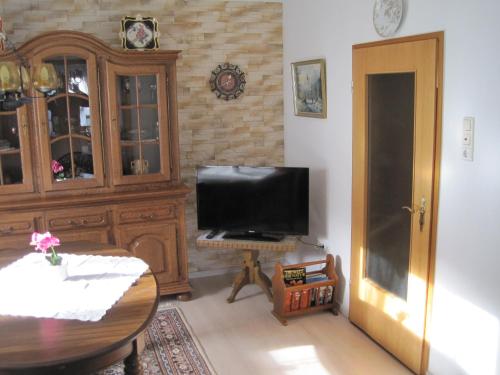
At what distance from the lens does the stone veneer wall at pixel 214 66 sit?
4.05m

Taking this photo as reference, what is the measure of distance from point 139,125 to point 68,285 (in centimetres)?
175

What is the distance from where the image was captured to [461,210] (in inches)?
102

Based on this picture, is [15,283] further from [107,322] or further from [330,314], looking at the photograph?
[330,314]

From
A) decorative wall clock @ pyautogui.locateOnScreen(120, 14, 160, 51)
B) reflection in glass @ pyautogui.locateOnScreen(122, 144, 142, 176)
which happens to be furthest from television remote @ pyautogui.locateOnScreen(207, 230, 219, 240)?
decorative wall clock @ pyautogui.locateOnScreen(120, 14, 160, 51)

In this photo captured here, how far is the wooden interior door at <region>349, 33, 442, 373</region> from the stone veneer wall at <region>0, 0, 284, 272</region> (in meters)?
1.29

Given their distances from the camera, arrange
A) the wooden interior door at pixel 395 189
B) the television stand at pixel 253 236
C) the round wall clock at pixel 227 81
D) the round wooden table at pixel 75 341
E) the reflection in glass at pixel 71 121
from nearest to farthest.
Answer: the round wooden table at pixel 75 341, the wooden interior door at pixel 395 189, the reflection in glass at pixel 71 121, the television stand at pixel 253 236, the round wall clock at pixel 227 81

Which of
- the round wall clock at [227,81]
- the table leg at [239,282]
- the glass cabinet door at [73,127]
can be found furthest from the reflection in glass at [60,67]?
the table leg at [239,282]

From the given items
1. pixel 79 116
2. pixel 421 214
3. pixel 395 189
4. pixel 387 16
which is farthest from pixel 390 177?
pixel 79 116

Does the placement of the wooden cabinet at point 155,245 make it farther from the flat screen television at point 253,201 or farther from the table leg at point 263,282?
the table leg at point 263,282

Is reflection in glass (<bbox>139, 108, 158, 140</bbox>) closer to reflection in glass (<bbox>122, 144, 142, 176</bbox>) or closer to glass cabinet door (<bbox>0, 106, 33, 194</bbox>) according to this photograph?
reflection in glass (<bbox>122, 144, 142, 176</bbox>)

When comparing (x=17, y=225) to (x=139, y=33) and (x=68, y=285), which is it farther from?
(x=139, y=33)

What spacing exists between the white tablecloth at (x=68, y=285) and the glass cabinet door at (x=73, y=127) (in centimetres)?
103

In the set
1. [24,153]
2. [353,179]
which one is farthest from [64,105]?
[353,179]

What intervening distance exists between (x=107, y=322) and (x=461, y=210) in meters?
1.74
